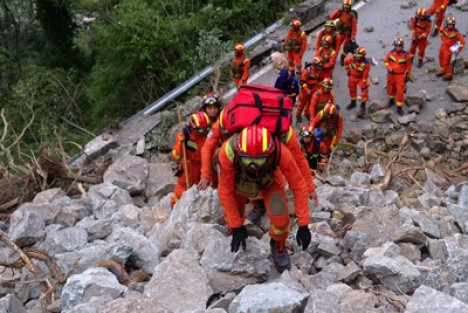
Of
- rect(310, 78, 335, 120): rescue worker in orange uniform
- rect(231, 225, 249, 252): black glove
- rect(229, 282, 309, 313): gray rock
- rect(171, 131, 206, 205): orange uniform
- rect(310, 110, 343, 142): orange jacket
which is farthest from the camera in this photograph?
rect(310, 78, 335, 120): rescue worker in orange uniform

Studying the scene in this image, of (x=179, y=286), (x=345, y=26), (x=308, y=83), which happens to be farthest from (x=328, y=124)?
(x=179, y=286)

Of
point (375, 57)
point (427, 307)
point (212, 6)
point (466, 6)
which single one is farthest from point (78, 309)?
point (466, 6)

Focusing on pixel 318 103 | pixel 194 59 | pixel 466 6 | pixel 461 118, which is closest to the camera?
pixel 318 103

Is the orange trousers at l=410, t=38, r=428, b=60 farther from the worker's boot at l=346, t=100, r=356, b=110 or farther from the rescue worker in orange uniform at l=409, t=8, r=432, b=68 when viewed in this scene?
the worker's boot at l=346, t=100, r=356, b=110

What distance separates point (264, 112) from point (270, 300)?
1415mm

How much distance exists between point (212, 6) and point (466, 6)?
650 centimetres

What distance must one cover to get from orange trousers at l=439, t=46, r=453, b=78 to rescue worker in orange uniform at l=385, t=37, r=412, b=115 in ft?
3.18

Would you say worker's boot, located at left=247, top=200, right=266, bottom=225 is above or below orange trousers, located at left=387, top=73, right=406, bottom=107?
above

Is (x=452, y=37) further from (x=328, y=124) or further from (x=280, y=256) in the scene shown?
(x=280, y=256)

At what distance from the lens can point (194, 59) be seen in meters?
10.9

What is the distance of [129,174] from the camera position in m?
6.88

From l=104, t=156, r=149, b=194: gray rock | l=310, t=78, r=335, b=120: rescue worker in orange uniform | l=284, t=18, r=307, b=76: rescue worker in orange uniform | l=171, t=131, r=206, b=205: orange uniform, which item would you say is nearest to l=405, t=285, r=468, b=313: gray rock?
l=171, t=131, r=206, b=205: orange uniform

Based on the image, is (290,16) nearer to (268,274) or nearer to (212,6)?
(212,6)

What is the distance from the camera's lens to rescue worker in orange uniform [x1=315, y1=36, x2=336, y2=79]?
30.2ft
